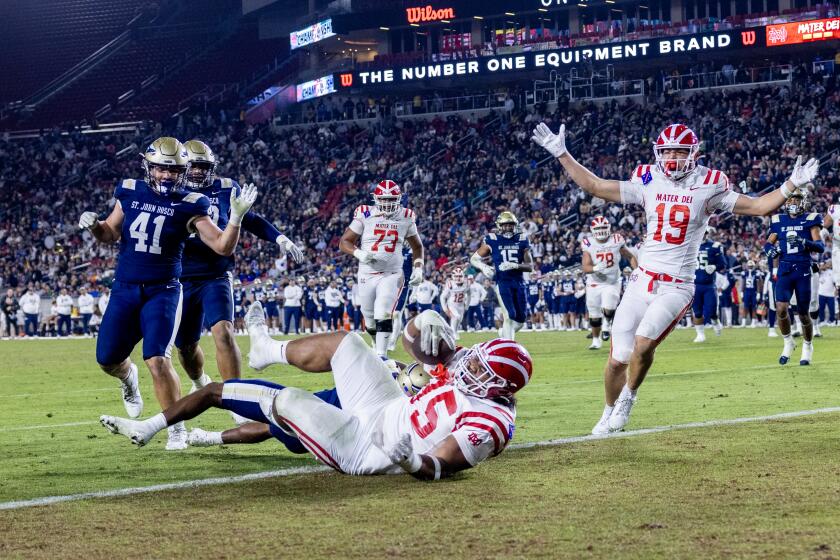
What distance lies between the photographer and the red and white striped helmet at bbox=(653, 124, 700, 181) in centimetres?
870

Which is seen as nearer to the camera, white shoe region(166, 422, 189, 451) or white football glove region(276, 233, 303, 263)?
white shoe region(166, 422, 189, 451)

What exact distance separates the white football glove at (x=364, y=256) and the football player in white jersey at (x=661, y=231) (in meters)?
7.07

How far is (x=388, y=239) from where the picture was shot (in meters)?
16.2

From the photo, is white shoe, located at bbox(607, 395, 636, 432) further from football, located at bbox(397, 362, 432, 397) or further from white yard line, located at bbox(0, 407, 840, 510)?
football, located at bbox(397, 362, 432, 397)

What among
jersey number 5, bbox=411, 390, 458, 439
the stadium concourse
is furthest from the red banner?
jersey number 5, bbox=411, 390, 458, 439

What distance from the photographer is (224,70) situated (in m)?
58.7

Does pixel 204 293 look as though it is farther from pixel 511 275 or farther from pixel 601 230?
pixel 601 230

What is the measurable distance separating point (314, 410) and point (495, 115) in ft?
136

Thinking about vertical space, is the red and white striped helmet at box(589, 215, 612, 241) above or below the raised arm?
below

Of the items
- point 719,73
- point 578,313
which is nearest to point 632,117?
point 719,73

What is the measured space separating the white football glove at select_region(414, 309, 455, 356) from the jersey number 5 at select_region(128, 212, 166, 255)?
230cm

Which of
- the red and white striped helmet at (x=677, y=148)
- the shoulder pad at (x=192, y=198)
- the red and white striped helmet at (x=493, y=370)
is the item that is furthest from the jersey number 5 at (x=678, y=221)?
the shoulder pad at (x=192, y=198)

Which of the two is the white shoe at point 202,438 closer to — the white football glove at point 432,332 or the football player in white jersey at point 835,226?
the white football glove at point 432,332

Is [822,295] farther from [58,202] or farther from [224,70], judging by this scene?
[224,70]
